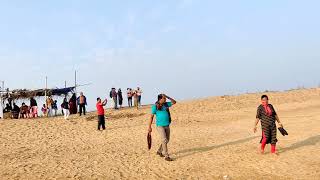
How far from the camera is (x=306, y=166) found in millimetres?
12117

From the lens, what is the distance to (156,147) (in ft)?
52.0

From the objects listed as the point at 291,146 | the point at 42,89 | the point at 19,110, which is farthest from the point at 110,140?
the point at 42,89

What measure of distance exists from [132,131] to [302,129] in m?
7.23

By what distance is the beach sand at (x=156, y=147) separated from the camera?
11.7m

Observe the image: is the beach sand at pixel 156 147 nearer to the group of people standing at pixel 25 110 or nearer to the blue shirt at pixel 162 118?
the blue shirt at pixel 162 118

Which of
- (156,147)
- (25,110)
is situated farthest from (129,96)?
(156,147)

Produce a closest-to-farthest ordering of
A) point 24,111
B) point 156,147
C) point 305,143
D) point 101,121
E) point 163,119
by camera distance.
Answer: point 163,119
point 305,143
point 156,147
point 101,121
point 24,111

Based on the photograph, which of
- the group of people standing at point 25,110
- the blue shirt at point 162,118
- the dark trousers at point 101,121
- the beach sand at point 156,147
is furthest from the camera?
the group of people standing at point 25,110

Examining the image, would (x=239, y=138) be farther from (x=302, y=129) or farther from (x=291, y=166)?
(x=291, y=166)

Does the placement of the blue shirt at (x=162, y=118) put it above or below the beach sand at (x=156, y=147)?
above

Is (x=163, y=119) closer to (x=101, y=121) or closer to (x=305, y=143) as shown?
(x=305, y=143)

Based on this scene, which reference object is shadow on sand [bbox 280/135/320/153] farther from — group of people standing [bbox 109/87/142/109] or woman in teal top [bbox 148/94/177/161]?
group of people standing [bbox 109/87/142/109]

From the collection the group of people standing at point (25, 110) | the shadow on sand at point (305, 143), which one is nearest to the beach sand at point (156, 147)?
the shadow on sand at point (305, 143)

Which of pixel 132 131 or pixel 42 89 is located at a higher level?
pixel 42 89
